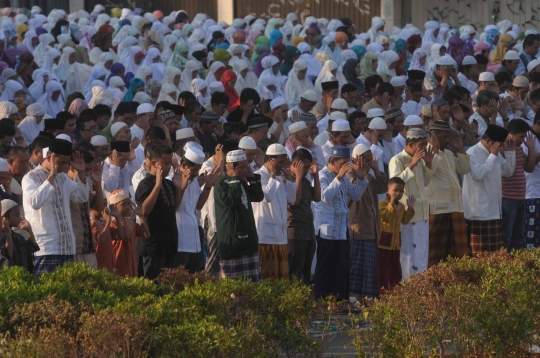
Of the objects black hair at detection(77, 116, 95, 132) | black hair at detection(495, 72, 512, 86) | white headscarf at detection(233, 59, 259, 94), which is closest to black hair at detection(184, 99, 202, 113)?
black hair at detection(77, 116, 95, 132)

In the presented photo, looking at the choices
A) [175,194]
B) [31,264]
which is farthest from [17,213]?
[175,194]

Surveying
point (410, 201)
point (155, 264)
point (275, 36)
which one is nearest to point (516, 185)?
point (410, 201)

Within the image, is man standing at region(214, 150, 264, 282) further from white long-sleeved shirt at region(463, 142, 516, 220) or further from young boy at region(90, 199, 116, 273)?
white long-sleeved shirt at region(463, 142, 516, 220)

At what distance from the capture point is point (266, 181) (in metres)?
10.7

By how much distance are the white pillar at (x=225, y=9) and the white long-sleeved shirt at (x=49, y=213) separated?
22616 millimetres

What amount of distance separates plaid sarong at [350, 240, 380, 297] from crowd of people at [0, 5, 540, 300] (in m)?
0.01

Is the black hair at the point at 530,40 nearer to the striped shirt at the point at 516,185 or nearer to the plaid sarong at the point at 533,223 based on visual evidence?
the plaid sarong at the point at 533,223

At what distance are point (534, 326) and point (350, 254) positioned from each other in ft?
13.3

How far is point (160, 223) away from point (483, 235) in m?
3.45

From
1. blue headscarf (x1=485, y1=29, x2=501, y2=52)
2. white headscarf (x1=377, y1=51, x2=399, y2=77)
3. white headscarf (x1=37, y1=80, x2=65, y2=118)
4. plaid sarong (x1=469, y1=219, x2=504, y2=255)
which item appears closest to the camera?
plaid sarong (x1=469, y1=219, x2=504, y2=255)

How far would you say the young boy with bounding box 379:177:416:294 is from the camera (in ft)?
37.6

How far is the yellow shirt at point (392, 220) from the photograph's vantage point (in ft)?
37.7

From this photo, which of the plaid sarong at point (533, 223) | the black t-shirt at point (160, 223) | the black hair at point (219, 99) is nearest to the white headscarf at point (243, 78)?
the black hair at point (219, 99)

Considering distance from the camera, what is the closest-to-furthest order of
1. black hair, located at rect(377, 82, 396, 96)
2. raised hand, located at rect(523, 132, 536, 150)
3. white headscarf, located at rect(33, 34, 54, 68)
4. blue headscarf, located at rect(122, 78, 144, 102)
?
raised hand, located at rect(523, 132, 536, 150) < black hair, located at rect(377, 82, 396, 96) < blue headscarf, located at rect(122, 78, 144, 102) < white headscarf, located at rect(33, 34, 54, 68)
